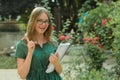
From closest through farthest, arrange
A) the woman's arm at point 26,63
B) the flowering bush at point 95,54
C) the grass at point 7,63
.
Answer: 1. the woman's arm at point 26,63
2. the flowering bush at point 95,54
3. the grass at point 7,63

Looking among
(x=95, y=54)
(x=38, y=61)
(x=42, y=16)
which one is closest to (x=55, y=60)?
(x=38, y=61)

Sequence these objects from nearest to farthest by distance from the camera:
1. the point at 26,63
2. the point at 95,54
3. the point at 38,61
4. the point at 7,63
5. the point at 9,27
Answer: the point at 26,63, the point at 38,61, the point at 95,54, the point at 7,63, the point at 9,27

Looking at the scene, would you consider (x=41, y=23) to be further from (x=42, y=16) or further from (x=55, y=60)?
(x=55, y=60)

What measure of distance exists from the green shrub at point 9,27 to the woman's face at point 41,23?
25500 mm

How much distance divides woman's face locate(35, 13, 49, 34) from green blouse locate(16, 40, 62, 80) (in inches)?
6.6

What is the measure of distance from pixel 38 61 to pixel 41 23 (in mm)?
354

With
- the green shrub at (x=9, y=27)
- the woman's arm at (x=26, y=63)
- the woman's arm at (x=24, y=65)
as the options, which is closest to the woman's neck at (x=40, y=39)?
the woman's arm at (x=26, y=63)

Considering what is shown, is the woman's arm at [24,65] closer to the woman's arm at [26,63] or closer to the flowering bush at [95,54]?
the woman's arm at [26,63]

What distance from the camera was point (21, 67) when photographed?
3.80 meters

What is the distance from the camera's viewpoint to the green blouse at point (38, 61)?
386cm

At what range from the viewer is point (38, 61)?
12.6 ft

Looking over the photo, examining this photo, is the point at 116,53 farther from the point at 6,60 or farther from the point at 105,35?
the point at 6,60

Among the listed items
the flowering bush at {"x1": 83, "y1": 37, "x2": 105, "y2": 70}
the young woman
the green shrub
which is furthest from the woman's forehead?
the green shrub

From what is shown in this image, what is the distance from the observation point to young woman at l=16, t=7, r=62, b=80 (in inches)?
150
